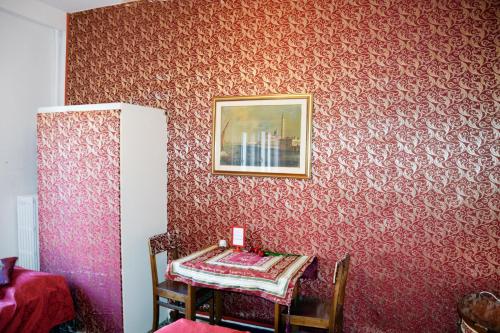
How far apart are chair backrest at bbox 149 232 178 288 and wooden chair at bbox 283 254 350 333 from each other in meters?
1.23

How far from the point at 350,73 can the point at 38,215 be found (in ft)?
10.6

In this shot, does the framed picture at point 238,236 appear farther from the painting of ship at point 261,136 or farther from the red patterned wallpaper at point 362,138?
the painting of ship at point 261,136

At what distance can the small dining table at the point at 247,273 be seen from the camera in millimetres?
2613

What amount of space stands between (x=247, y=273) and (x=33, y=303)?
1.69 meters

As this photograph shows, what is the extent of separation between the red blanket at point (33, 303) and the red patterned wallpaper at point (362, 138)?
1.21m

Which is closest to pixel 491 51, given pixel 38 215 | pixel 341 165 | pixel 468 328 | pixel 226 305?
pixel 341 165

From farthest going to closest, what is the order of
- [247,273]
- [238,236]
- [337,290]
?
[238,236] → [247,273] → [337,290]

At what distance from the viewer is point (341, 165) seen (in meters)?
3.13

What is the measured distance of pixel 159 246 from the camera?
3414mm

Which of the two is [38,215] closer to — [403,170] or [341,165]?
[341,165]

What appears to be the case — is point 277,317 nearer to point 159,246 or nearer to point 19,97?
point 159,246

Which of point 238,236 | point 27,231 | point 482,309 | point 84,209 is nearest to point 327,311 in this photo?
point 238,236

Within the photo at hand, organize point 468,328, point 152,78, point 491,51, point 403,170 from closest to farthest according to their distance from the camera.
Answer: point 468,328, point 491,51, point 403,170, point 152,78

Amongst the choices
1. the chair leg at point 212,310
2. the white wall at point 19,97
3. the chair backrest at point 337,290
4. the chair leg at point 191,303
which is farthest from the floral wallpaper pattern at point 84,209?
the chair backrest at point 337,290
